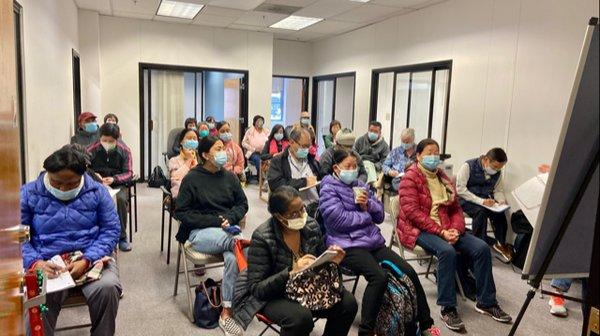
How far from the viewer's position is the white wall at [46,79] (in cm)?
339

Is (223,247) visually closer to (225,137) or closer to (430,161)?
(430,161)

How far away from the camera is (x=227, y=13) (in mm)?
6949

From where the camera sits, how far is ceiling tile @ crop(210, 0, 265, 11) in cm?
618

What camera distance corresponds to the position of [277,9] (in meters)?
6.64

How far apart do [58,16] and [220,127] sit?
2.43 meters

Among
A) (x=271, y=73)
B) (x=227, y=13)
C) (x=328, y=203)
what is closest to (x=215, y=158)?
(x=328, y=203)

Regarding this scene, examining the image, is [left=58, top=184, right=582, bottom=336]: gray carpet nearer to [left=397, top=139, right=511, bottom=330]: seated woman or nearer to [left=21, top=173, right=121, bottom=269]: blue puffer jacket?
[left=397, top=139, right=511, bottom=330]: seated woman

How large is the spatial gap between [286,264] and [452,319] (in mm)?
1397

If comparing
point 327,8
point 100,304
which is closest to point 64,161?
point 100,304

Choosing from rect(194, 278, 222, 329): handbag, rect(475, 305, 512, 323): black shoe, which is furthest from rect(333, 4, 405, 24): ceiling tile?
rect(194, 278, 222, 329): handbag

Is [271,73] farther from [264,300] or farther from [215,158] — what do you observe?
[264,300]

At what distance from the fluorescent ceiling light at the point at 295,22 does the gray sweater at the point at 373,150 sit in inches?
98.1

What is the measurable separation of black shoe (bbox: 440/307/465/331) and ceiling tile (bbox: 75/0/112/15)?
6284 mm

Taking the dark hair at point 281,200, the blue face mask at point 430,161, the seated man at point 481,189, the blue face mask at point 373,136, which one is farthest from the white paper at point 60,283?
the blue face mask at point 373,136
